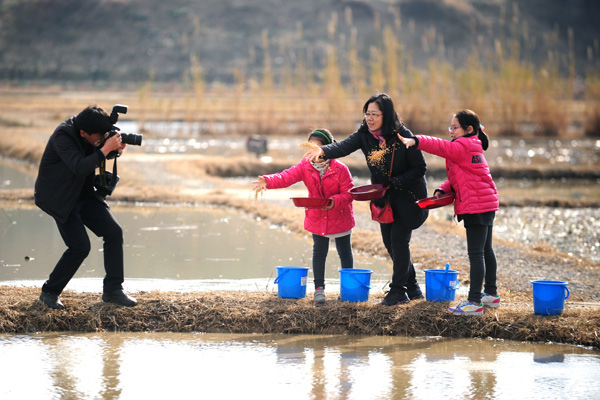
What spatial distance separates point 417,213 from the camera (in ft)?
22.8

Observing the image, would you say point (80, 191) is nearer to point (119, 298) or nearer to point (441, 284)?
point (119, 298)

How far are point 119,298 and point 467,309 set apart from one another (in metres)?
2.80

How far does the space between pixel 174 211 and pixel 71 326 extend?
801 cm

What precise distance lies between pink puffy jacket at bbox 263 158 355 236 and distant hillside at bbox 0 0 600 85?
308 ft

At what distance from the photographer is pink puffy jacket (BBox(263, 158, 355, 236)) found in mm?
7133

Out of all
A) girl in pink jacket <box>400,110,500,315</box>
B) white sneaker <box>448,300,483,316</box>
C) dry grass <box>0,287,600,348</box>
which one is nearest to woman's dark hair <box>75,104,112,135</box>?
dry grass <box>0,287,600,348</box>

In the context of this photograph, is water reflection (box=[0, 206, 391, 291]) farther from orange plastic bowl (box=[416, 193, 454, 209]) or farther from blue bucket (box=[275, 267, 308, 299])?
orange plastic bowl (box=[416, 193, 454, 209])

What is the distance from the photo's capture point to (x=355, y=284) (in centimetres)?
714

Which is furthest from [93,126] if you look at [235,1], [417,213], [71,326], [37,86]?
[235,1]

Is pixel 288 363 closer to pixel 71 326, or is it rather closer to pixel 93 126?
pixel 71 326

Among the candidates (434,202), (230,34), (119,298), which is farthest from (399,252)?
(230,34)

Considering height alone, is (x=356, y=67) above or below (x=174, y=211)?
above

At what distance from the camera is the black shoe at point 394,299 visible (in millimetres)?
7074

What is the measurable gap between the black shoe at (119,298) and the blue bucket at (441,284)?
8.07 feet
